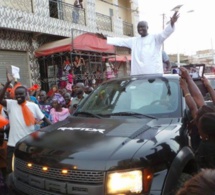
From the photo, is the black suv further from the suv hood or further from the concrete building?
the concrete building

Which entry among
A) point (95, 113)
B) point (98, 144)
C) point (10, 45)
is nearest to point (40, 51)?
point (10, 45)

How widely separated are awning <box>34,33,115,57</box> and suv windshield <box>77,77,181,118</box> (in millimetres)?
7371

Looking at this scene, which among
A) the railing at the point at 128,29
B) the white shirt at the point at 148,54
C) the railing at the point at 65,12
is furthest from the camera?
the railing at the point at 128,29

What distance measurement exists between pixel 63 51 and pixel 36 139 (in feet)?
29.6

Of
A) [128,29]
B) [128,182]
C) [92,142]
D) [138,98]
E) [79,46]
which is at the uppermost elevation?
[128,29]

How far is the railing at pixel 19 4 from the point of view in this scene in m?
11.7

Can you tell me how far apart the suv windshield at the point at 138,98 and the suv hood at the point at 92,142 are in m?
0.26

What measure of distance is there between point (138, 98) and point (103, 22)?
49.3ft

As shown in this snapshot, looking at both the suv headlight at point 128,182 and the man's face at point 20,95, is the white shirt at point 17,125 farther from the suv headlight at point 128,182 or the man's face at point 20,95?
the suv headlight at point 128,182

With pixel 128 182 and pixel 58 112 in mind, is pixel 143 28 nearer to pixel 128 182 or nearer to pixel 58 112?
pixel 58 112

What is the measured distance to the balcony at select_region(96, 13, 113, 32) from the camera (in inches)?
699

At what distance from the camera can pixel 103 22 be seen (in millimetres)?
18344

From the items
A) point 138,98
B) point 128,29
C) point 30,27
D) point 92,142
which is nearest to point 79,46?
point 30,27

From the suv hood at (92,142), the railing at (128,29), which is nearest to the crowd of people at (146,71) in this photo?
the suv hood at (92,142)
